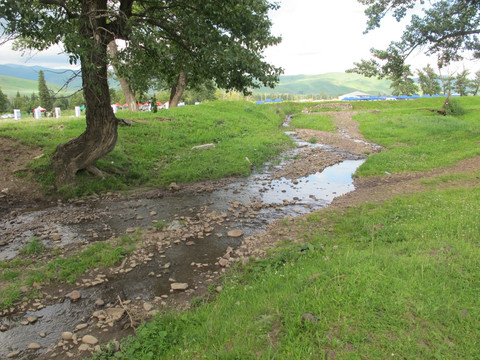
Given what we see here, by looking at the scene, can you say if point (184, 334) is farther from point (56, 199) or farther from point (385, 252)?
point (56, 199)

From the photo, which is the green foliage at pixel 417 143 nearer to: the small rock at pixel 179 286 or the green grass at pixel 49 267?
the small rock at pixel 179 286

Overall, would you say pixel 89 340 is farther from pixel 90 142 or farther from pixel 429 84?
pixel 429 84

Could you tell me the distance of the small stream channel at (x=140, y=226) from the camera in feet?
15.9

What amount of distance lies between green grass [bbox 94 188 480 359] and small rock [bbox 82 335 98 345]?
60 centimetres

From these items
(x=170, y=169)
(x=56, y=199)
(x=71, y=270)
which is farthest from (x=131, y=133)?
(x=71, y=270)

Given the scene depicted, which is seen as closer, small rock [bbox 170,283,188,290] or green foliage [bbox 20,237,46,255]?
small rock [bbox 170,283,188,290]

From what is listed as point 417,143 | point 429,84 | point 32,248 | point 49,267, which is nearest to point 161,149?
point 32,248

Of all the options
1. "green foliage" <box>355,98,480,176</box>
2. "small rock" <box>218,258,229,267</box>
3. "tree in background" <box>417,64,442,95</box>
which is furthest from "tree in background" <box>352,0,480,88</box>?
"tree in background" <box>417,64,442,95</box>

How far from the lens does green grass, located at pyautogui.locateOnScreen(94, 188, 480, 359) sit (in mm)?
3334

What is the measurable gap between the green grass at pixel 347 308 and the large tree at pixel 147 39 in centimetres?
655

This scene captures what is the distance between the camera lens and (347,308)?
379 cm

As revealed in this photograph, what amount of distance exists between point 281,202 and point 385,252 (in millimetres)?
5265

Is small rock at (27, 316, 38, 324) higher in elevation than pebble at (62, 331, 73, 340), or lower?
higher

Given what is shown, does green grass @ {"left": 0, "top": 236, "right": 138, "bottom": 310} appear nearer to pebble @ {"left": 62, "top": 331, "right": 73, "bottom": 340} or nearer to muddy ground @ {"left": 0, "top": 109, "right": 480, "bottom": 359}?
muddy ground @ {"left": 0, "top": 109, "right": 480, "bottom": 359}
